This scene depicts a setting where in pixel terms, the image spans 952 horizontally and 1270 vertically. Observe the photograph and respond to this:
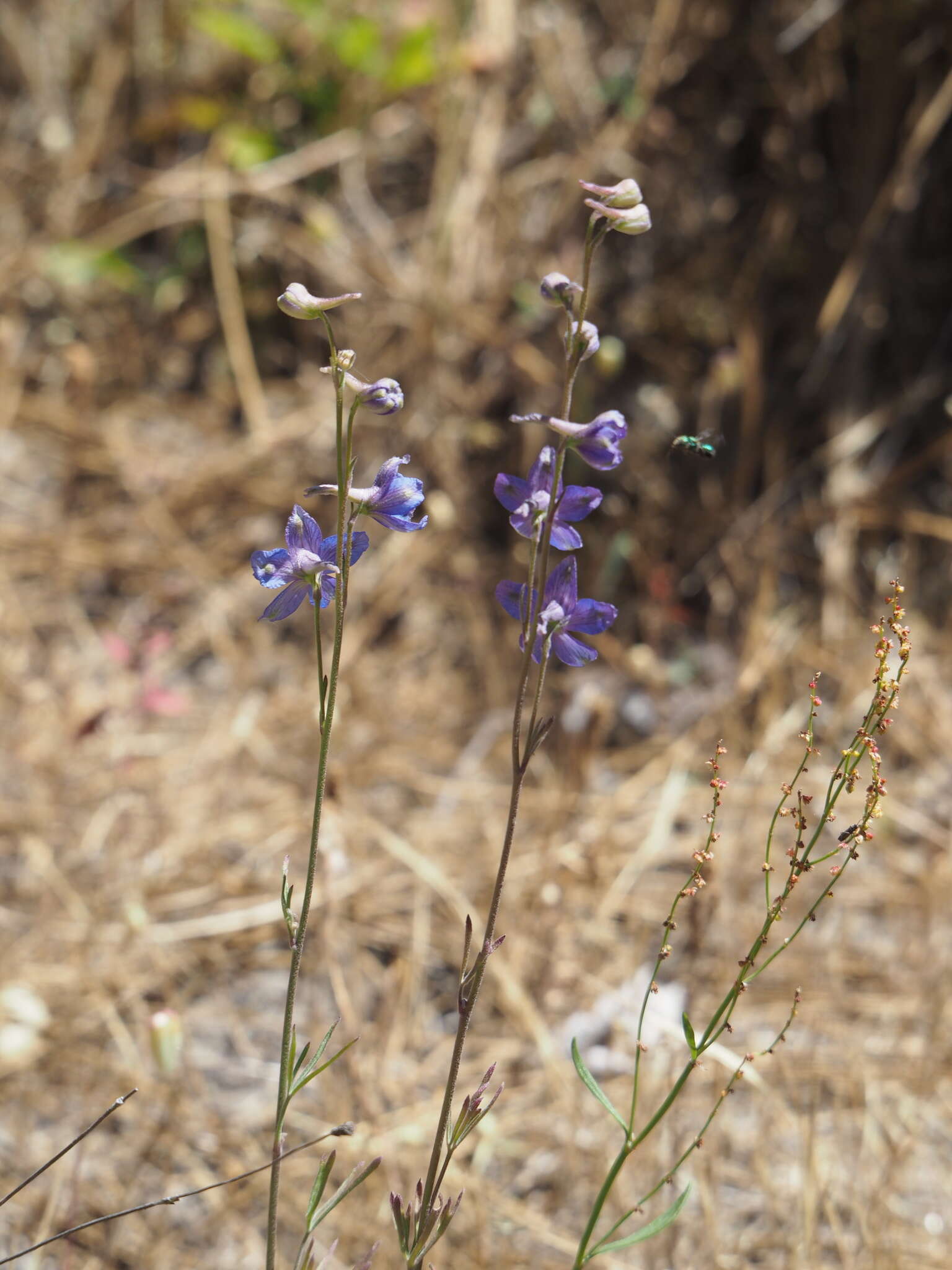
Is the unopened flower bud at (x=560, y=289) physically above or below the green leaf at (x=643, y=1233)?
above

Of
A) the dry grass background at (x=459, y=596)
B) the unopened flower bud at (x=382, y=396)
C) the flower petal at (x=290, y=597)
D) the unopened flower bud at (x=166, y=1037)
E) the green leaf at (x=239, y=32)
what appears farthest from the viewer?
the green leaf at (x=239, y=32)

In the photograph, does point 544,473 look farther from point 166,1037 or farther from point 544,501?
point 166,1037

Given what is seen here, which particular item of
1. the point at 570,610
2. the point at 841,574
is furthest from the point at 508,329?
the point at 570,610

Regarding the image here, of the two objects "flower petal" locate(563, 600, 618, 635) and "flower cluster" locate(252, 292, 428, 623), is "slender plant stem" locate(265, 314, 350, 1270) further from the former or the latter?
"flower petal" locate(563, 600, 618, 635)

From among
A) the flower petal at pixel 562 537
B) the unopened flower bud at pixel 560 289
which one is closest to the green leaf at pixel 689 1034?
the flower petal at pixel 562 537

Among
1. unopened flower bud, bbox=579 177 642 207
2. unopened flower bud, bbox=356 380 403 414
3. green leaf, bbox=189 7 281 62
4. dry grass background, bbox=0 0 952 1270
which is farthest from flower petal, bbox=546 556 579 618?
green leaf, bbox=189 7 281 62

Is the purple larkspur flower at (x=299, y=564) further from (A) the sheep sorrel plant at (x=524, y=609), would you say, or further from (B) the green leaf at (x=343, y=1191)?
(B) the green leaf at (x=343, y=1191)

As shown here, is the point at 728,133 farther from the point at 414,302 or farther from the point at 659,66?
the point at 414,302
